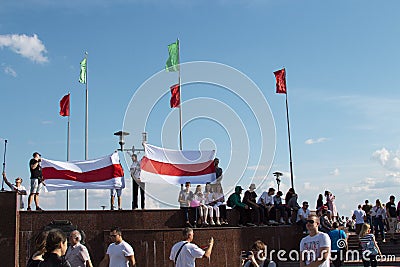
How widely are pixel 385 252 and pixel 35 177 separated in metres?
12.5

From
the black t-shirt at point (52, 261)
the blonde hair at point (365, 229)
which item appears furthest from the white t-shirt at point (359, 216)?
the black t-shirt at point (52, 261)

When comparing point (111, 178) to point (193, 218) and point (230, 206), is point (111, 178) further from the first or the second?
point (230, 206)

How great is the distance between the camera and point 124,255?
10016 mm

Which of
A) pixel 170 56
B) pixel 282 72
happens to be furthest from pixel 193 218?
pixel 282 72

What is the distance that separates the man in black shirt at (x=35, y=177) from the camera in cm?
1677

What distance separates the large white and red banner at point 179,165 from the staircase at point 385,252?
5609 mm

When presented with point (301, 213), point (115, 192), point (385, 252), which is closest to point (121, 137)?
point (115, 192)

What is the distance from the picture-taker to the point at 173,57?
2942 centimetres

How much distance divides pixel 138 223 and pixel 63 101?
14.2 m

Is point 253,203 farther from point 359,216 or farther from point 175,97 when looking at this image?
point 175,97

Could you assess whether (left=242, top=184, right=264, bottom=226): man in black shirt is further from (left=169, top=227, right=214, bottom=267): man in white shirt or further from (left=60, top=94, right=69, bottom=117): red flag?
(left=60, top=94, right=69, bottom=117): red flag

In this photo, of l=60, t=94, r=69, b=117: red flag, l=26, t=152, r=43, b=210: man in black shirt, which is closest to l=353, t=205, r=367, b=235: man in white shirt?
l=26, t=152, r=43, b=210: man in black shirt

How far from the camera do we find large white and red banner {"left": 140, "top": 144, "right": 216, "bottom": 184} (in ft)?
59.2

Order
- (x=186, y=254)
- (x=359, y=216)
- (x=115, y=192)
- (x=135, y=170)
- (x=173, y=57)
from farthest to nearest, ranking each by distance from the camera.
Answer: (x=173, y=57), (x=359, y=216), (x=115, y=192), (x=135, y=170), (x=186, y=254)
